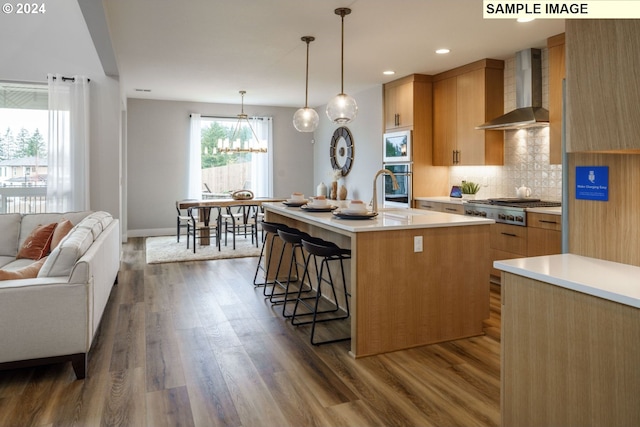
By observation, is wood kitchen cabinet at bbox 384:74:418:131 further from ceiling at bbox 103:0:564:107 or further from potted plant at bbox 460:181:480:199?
potted plant at bbox 460:181:480:199

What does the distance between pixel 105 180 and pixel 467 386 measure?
4945 millimetres

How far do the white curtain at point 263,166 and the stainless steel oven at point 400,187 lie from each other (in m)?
3.22

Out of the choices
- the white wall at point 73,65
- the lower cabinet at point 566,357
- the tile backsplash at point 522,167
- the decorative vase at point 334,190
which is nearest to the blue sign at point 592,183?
the lower cabinet at point 566,357

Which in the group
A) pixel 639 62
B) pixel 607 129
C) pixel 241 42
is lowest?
pixel 607 129

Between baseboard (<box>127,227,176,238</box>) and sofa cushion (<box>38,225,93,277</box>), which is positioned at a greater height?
sofa cushion (<box>38,225,93,277</box>)

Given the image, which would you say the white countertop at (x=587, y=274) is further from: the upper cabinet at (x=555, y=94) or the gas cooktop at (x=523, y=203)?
the upper cabinet at (x=555, y=94)

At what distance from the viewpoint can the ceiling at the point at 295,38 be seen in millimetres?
3869

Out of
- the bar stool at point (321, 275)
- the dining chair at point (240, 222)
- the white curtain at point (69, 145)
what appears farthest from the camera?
the dining chair at point (240, 222)

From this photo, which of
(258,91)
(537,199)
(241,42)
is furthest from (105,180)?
(537,199)

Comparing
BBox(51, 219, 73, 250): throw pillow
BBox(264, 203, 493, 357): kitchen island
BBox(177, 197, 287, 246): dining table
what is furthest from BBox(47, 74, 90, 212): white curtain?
BBox(264, 203, 493, 357): kitchen island

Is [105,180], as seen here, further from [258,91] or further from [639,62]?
[639,62]

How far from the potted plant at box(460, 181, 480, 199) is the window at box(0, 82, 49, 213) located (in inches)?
210

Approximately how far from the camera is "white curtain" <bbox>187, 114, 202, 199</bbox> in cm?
891

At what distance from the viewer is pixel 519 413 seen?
1.75 meters
